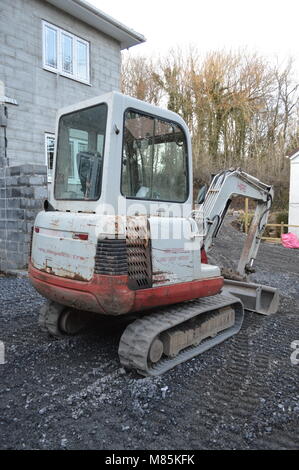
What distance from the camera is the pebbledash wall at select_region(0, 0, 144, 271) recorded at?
291 inches

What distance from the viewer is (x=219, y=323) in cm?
423

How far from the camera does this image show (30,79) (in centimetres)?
914

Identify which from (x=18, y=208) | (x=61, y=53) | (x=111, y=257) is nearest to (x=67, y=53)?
(x=61, y=53)

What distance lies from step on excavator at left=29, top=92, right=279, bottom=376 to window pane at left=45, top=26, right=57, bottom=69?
6.93 metres

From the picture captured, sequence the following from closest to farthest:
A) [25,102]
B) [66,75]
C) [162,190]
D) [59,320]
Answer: [162,190]
[59,320]
[25,102]
[66,75]

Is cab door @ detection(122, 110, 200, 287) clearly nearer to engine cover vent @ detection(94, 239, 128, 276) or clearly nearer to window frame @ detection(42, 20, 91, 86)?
engine cover vent @ detection(94, 239, 128, 276)

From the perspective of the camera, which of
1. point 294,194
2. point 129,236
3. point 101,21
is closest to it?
point 129,236

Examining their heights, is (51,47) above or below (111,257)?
above

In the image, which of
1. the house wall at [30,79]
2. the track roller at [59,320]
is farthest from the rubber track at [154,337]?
the house wall at [30,79]

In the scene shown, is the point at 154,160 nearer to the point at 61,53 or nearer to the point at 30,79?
the point at 30,79

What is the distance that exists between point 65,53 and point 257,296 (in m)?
8.59

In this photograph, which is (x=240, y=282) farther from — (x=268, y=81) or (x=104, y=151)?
(x=268, y=81)

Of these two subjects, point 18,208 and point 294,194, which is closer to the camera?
point 18,208

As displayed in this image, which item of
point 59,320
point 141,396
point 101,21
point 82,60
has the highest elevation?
point 101,21
